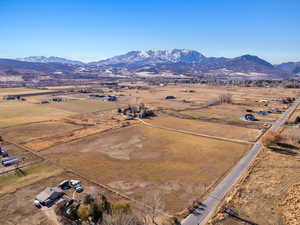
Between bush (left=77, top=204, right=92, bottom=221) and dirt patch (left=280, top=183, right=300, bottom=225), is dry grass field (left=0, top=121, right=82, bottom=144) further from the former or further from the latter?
dirt patch (left=280, top=183, right=300, bottom=225)

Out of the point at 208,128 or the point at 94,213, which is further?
the point at 208,128

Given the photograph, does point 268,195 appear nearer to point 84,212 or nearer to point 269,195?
point 269,195

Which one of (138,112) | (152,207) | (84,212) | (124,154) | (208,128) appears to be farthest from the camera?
(138,112)

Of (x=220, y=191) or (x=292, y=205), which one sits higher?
(x=292, y=205)

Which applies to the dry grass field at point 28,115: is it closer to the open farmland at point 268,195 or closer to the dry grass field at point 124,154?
the dry grass field at point 124,154

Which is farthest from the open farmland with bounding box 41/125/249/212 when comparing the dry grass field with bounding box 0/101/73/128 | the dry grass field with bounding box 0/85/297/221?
the dry grass field with bounding box 0/101/73/128

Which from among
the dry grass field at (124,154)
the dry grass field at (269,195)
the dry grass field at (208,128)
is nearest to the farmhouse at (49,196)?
the dry grass field at (124,154)

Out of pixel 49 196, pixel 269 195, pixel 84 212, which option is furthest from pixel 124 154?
pixel 269 195
